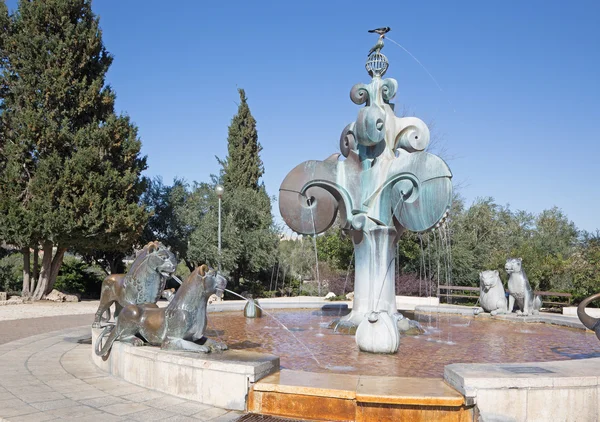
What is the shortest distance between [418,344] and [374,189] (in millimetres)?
3121

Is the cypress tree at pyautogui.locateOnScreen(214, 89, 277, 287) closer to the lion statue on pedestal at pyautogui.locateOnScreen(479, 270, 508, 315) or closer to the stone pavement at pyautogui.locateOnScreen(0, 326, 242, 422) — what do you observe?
the lion statue on pedestal at pyautogui.locateOnScreen(479, 270, 508, 315)

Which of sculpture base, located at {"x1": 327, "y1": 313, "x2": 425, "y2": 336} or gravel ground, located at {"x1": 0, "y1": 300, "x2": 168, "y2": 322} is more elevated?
sculpture base, located at {"x1": 327, "y1": 313, "x2": 425, "y2": 336}

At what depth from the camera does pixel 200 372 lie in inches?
223

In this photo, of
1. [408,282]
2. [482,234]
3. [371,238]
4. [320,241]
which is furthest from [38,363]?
[482,234]

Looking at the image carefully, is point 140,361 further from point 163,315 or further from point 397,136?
point 397,136

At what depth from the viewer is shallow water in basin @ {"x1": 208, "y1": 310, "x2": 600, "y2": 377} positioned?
25.1 ft

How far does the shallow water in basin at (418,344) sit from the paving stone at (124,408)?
2432 mm

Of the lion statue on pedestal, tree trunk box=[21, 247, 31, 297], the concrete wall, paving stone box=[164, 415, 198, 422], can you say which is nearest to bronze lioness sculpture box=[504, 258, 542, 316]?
the lion statue on pedestal

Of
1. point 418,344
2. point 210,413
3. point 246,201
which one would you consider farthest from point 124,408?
point 246,201

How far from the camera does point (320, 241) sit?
33.5 m

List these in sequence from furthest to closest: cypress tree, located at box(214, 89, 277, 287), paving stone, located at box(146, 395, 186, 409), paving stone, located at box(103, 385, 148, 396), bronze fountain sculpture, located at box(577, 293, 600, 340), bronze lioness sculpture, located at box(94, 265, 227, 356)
Result: cypress tree, located at box(214, 89, 277, 287)
bronze fountain sculpture, located at box(577, 293, 600, 340)
bronze lioness sculpture, located at box(94, 265, 227, 356)
paving stone, located at box(103, 385, 148, 396)
paving stone, located at box(146, 395, 186, 409)

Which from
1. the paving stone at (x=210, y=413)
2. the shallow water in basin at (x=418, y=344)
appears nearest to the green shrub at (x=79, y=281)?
the shallow water in basin at (x=418, y=344)

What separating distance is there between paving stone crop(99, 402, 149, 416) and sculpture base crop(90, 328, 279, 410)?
0.48m

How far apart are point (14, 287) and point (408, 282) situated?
2084 cm
